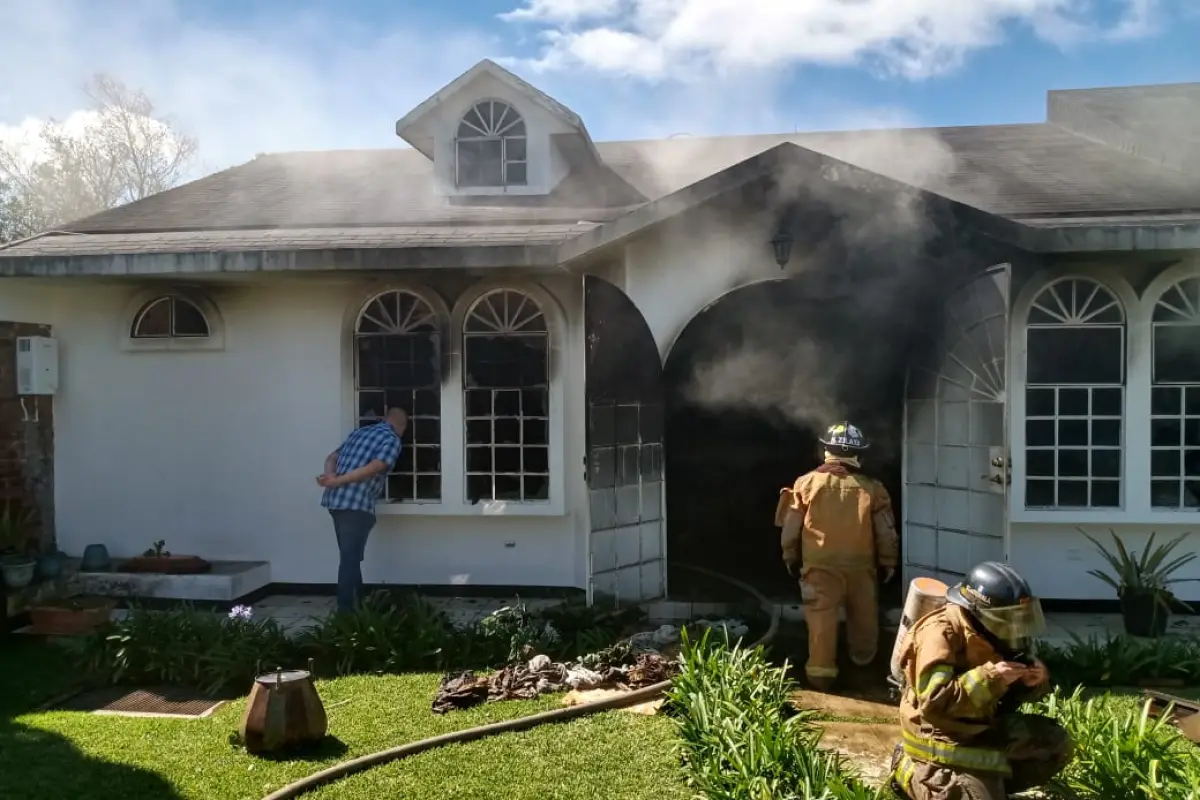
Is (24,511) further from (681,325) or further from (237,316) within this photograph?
(681,325)

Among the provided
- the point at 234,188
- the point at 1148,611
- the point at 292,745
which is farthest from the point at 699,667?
the point at 234,188

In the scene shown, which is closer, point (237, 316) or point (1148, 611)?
point (1148, 611)

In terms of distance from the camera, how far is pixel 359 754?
5.05 meters

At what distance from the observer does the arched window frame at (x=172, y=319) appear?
9.12 meters

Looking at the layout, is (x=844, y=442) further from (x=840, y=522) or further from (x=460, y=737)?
(x=460, y=737)

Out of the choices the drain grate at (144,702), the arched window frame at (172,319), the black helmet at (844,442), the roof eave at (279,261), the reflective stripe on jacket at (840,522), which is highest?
the roof eave at (279,261)

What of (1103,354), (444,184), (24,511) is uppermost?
(444,184)

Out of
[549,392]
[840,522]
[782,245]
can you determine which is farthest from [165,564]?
[782,245]

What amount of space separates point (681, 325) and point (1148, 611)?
450 cm

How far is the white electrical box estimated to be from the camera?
8.98m

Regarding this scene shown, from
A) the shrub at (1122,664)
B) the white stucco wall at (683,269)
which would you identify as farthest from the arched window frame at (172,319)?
the shrub at (1122,664)

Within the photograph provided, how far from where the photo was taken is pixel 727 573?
32.8 ft

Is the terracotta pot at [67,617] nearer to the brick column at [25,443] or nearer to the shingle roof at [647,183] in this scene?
the brick column at [25,443]

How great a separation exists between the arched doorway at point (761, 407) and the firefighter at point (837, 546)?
6.93ft
